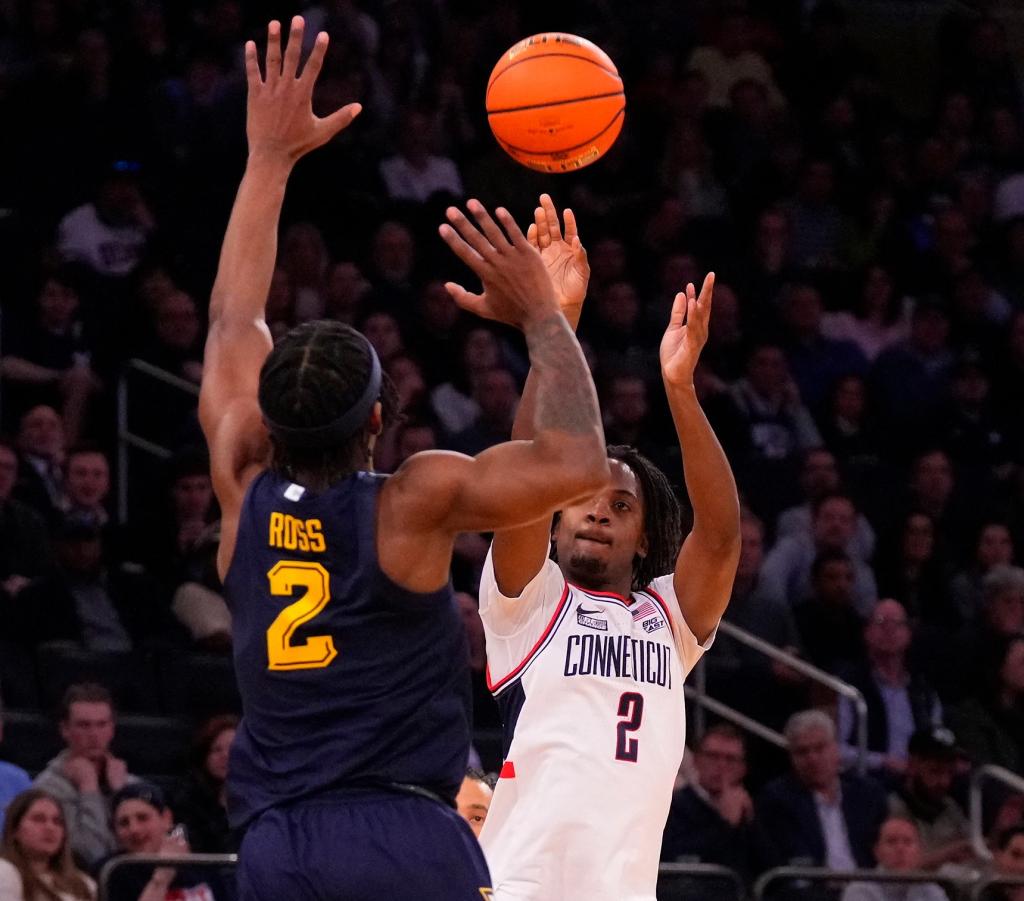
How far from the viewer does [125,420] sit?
1109 centimetres

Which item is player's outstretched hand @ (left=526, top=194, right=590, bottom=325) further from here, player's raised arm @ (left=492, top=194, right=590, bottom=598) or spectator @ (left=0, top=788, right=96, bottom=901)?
spectator @ (left=0, top=788, right=96, bottom=901)

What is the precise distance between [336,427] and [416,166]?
9.45 metres

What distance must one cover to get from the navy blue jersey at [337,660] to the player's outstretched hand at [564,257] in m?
1.31

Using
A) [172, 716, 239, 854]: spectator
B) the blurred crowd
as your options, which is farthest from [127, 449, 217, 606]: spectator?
[172, 716, 239, 854]: spectator

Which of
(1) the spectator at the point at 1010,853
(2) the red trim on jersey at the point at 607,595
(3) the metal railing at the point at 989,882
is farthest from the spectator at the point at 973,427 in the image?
(2) the red trim on jersey at the point at 607,595

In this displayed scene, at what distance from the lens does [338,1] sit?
13.5 meters

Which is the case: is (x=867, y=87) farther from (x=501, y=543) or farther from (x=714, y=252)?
(x=501, y=543)

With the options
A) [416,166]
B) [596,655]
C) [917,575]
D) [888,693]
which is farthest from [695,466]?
[416,166]

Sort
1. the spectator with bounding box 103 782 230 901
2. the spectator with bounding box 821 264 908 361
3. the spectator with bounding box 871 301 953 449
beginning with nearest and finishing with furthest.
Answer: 1. the spectator with bounding box 103 782 230 901
2. the spectator with bounding box 871 301 953 449
3. the spectator with bounding box 821 264 908 361

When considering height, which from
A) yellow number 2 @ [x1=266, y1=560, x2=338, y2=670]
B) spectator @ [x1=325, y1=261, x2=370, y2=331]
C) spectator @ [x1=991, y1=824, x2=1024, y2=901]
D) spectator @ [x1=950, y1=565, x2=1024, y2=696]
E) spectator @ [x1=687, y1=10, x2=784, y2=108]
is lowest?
spectator @ [x1=991, y1=824, x2=1024, y2=901]

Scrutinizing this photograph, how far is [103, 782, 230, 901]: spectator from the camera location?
7.91 meters

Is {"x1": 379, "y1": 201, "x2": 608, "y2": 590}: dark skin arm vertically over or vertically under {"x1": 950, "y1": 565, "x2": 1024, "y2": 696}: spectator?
over

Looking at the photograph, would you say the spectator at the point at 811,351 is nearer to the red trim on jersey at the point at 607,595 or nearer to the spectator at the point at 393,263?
the spectator at the point at 393,263

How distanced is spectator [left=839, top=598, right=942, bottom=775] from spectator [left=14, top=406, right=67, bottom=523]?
428cm
